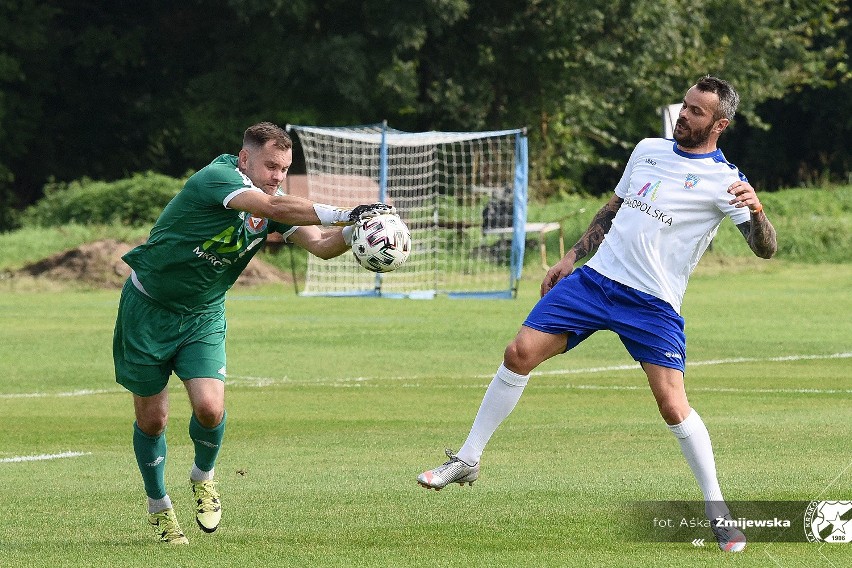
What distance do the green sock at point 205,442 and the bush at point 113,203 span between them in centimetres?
2897

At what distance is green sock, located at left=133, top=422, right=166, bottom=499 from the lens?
7.88m

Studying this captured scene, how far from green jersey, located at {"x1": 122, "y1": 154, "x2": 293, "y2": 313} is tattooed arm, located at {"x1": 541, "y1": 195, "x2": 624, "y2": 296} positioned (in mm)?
1546

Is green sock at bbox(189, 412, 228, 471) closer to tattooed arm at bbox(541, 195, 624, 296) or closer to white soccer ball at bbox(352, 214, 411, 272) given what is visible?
white soccer ball at bbox(352, 214, 411, 272)

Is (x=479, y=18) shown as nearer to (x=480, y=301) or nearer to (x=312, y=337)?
(x=480, y=301)

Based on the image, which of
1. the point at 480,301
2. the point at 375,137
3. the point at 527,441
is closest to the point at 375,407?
the point at 527,441

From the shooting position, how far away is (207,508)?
25.3 feet

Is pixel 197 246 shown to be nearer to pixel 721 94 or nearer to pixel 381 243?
pixel 381 243

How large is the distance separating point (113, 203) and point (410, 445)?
27.6m

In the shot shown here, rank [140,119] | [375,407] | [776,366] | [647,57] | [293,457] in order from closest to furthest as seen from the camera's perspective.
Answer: [293,457] < [375,407] < [776,366] < [647,57] < [140,119]

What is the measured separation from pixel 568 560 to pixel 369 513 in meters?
1.65

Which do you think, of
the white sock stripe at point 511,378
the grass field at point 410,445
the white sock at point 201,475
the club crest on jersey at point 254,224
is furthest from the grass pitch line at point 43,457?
the white sock stripe at point 511,378

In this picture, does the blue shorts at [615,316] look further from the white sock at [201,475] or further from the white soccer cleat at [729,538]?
the white sock at [201,475]

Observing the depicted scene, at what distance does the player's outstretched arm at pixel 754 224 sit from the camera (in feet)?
24.4

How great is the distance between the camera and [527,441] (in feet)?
36.8
